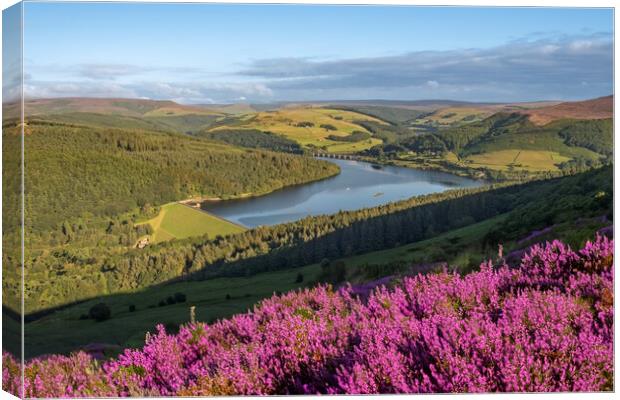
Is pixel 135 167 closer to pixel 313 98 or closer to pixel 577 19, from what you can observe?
pixel 313 98

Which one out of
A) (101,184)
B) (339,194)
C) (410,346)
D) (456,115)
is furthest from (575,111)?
(101,184)

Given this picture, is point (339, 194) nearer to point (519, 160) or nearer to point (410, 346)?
point (519, 160)

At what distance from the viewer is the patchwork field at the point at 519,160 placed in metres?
10.9

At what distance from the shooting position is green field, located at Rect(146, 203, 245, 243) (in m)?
9.33

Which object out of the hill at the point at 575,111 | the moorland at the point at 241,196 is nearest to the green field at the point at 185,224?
the moorland at the point at 241,196

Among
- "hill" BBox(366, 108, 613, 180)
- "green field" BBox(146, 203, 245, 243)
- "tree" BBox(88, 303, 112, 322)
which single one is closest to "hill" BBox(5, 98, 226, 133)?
"green field" BBox(146, 203, 245, 243)

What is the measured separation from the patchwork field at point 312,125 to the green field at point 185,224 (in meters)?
1.78

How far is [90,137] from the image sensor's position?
977 centimetres

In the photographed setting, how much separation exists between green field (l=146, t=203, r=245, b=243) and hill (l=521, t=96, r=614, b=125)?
5748 millimetres

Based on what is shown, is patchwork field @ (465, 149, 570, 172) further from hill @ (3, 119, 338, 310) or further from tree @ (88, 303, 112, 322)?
tree @ (88, 303, 112, 322)

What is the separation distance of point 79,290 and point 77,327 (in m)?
0.54

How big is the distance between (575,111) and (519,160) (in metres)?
1.31

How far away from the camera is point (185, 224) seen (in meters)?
9.45

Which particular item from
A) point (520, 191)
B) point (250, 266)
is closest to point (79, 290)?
point (250, 266)
